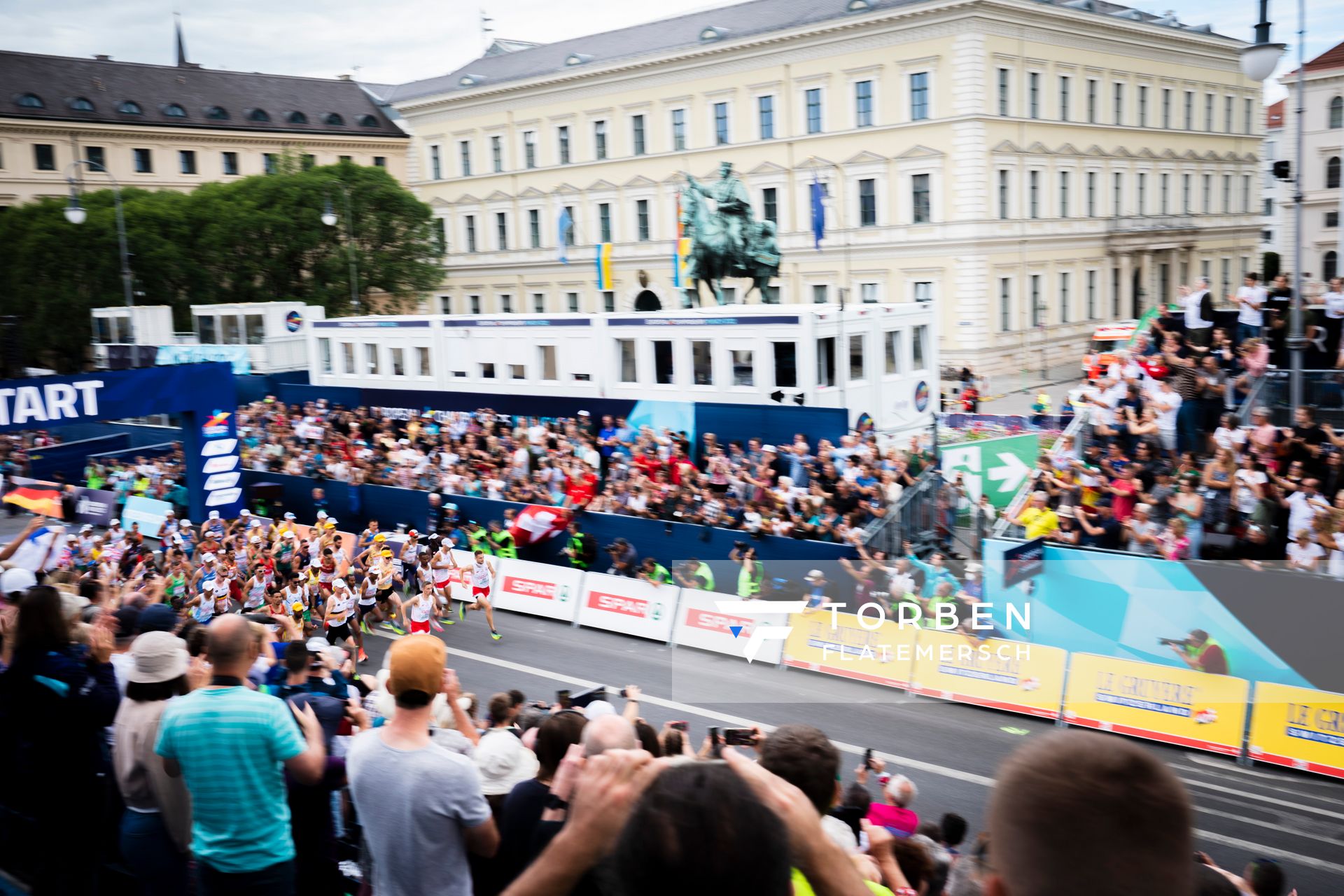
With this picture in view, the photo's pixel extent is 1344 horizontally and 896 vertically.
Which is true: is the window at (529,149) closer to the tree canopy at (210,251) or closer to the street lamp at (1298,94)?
the tree canopy at (210,251)

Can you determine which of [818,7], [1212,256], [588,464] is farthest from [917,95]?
[588,464]

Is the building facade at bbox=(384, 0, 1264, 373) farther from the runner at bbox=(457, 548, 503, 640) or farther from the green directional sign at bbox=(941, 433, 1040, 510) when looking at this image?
the runner at bbox=(457, 548, 503, 640)

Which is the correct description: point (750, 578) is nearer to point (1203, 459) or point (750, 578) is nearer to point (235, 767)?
point (1203, 459)

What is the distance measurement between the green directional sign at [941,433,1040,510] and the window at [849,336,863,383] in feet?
20.4

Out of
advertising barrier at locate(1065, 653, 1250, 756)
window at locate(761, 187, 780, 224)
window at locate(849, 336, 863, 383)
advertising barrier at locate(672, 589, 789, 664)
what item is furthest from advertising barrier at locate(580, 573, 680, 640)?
window at locate(761, 187, 780, 224)

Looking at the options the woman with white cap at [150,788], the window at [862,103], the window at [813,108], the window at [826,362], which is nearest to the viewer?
the woman with white cap at [150,788]

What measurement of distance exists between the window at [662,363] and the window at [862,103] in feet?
82.9

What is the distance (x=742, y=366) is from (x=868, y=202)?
26.1 metres

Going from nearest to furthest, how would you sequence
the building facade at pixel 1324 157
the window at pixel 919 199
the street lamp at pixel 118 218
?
1. the street lamp at pixel 118 218
2. the window at pixel 919 199
3. the building facade at pixel 1324 157

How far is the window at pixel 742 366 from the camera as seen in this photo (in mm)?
25016

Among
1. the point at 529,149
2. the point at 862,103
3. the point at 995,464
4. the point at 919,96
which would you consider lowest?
the point at 995,464

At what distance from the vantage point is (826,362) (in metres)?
24.3

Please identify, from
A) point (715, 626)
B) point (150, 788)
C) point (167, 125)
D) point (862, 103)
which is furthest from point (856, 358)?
point (167, 125)

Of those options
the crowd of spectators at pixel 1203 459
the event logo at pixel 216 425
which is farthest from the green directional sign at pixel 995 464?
the event logo at pixel 216 425
